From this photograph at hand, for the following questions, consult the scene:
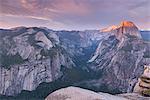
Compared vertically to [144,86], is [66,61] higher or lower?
lower

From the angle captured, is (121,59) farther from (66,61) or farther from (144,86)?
(144,86)

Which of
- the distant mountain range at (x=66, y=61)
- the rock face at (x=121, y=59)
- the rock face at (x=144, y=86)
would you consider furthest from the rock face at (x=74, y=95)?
the rock face at (x=121, y=59)

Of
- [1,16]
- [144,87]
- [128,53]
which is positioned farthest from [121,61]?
[144,87]

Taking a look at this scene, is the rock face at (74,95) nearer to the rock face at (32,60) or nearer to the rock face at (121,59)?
the rock face at (32,60)

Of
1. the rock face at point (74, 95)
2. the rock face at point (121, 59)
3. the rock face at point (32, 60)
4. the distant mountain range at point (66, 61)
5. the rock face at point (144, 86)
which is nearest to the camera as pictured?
the rock face at point (74, 95)

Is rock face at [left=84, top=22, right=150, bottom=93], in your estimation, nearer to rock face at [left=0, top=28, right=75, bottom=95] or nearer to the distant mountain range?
the distant mountain range

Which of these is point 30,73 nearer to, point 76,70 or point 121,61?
point 76,70

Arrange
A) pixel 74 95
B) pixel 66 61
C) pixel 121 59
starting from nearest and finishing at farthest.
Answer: pixel 74 95, pixel 66 61, pixel 121 59

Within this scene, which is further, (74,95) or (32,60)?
(32,60)

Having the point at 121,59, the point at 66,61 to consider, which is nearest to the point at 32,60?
the point at 66,61
